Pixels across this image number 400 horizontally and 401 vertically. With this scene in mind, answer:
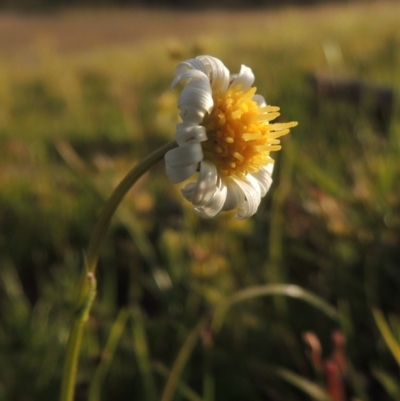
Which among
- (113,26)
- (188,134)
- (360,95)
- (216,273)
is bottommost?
(113,26)

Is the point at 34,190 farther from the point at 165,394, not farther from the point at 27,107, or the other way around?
the point at 27,107

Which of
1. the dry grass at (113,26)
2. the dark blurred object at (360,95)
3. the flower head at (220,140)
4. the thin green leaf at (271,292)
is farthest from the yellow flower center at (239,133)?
the dry grass at (113,26)

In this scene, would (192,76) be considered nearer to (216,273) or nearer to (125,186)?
(125,186)

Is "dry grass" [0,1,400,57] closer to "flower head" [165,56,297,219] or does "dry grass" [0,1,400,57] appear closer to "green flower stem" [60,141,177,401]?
"flower head" [165,56,297,219]

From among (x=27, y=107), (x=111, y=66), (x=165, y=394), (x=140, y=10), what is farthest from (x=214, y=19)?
(x=165, y=394)

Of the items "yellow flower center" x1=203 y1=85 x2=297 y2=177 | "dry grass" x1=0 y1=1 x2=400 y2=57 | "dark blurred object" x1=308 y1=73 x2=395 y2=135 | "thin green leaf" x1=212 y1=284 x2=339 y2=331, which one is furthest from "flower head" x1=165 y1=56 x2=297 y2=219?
"dry grass" x1=0 y1=1 x2=400 y2=57

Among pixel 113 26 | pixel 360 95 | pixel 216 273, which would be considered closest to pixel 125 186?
pixel 216 273
